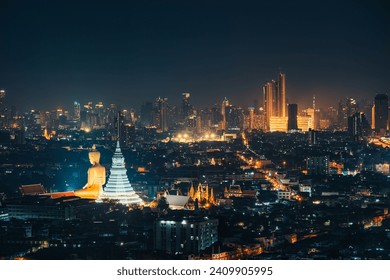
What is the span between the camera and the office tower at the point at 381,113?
63.8ft

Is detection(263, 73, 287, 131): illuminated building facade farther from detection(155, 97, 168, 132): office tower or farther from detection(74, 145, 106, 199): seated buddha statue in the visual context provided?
detection(74, 145, 106, 199): seated buddha statue

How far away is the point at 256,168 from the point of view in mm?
18141

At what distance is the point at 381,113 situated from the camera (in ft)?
71.5

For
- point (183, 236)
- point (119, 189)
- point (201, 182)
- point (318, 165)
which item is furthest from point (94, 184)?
point (318, 165)

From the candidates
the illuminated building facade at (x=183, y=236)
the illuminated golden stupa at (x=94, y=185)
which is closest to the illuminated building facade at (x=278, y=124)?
the illuminated golden stupa at (x=94, y=185)

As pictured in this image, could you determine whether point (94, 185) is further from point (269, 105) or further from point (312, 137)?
point (269, 105)

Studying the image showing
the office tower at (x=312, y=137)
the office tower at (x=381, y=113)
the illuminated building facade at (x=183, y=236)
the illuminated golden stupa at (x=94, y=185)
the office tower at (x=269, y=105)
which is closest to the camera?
the illuminated building facade at (x=183, y=236)

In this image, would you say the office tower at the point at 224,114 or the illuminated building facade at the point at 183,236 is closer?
the illuminated building facade at the point at 183,236

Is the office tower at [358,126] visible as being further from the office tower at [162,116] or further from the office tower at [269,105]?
the office tower at [162,116]

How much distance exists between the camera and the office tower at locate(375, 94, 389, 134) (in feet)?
63.8

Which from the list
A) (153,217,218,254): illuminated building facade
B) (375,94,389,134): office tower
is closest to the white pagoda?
(153,217,218,254): illuminated building facade

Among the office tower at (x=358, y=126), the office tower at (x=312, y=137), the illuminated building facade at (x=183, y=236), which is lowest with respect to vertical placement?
the illuminated building facade at (x=183, y=236)
